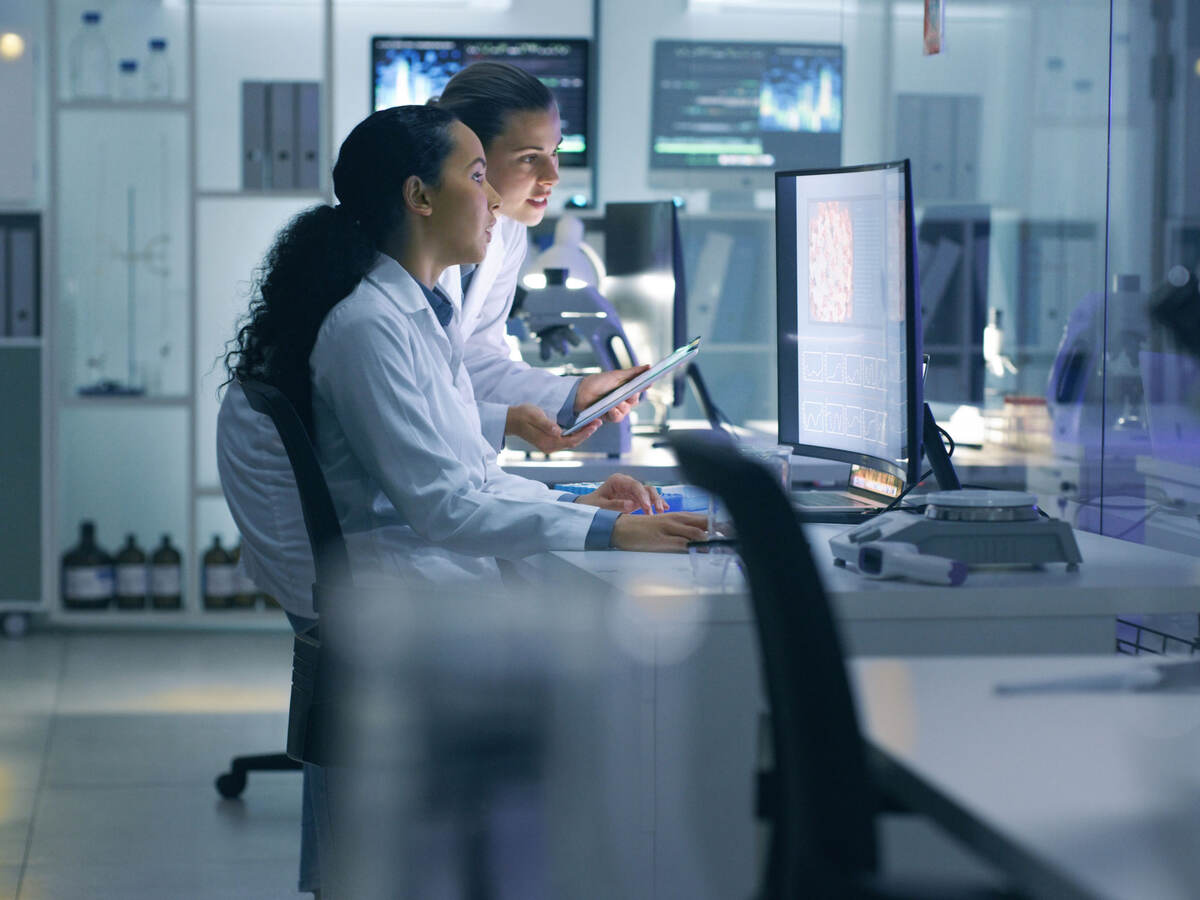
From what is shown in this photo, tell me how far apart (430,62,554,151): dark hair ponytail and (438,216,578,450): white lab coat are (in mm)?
216

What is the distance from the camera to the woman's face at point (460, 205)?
211 centimetres

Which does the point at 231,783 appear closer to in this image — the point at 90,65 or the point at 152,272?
the point at 152,272

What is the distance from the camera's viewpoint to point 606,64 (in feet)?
17.4

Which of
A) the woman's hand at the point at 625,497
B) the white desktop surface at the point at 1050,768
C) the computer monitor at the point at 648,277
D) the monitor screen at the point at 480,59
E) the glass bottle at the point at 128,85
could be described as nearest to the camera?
the white desktop surface at the point at 1050,768

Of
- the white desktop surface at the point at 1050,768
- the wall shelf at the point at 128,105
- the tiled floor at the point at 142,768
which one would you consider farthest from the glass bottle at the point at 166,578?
the white desktop surface at the point at 1050,768

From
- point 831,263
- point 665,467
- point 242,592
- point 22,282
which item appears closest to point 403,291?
point 831,263

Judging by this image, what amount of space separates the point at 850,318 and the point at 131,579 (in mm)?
3225

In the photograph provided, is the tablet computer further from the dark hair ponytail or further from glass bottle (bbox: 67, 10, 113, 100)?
glass bottle (bbox: 67, 10, 113, 100)

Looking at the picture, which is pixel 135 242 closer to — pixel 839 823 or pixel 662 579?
pixel 662 579

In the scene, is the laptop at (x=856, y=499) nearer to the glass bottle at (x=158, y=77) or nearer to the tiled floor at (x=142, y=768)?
the tiled floor at (x=142, y=768)

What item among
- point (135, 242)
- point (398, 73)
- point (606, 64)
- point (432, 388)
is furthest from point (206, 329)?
point (432, 388)

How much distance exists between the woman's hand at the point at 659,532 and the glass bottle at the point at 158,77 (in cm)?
343

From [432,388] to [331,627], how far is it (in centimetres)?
38

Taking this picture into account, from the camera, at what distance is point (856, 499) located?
2.13 metres
